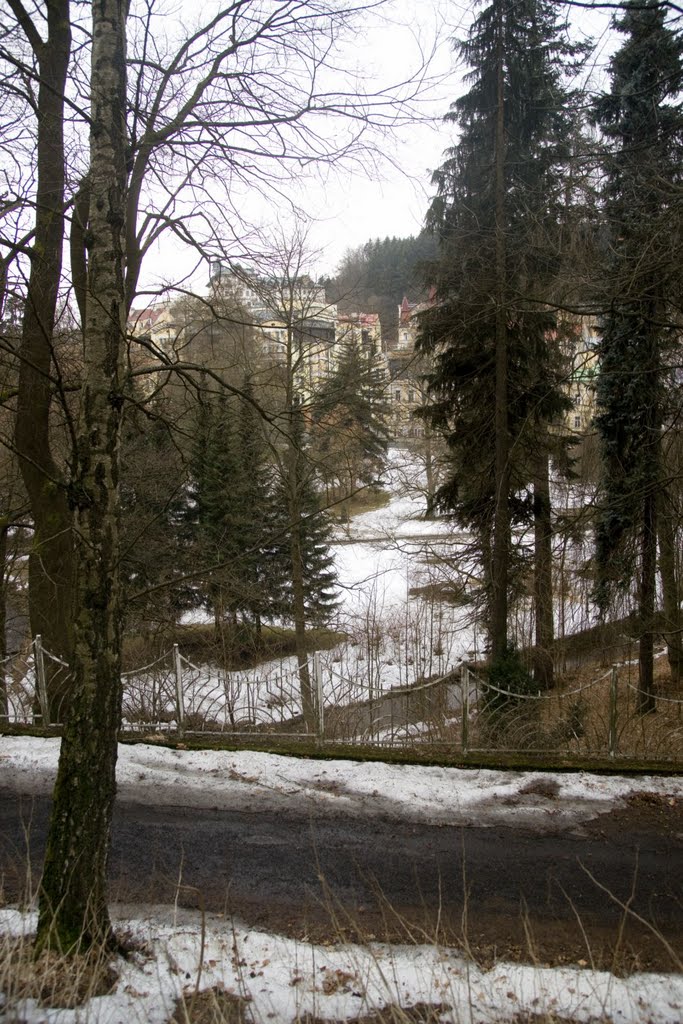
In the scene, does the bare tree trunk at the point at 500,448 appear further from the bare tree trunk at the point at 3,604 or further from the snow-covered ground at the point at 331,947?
the bare tree trunk at the point at 3,604

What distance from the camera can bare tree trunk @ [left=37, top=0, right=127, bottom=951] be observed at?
135 inches

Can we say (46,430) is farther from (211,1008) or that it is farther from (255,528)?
(211,1008)

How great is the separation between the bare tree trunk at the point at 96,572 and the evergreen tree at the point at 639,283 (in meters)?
3.44

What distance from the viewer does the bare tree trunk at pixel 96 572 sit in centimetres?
343

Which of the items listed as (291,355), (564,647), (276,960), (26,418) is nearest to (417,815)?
(276,960)

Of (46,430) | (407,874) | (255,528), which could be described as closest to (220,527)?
(255,528)

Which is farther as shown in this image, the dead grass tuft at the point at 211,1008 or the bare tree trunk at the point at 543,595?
the bare tree trunk at the point at 543,595

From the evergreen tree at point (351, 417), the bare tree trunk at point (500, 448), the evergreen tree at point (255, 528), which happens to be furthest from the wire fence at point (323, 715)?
the evergreen tree at point (255, 528)

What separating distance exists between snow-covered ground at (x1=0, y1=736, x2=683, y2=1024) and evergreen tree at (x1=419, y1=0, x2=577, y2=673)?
220 inches

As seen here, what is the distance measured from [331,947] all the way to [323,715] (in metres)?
3.83

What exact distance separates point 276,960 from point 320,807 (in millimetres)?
2249

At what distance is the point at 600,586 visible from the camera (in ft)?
46.5

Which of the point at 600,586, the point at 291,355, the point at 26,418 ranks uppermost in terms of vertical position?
the point at 291,355

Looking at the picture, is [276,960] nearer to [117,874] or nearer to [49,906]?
[49,906]
